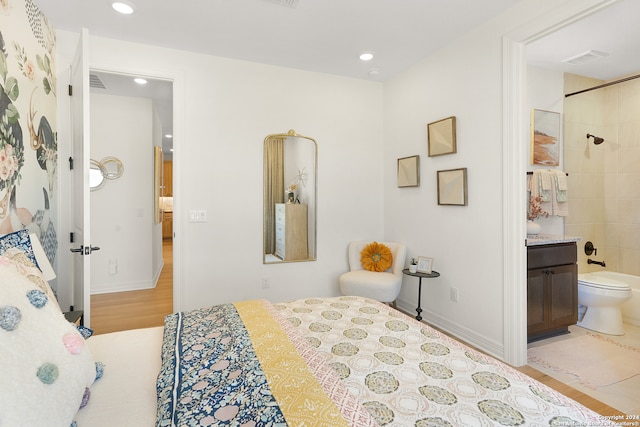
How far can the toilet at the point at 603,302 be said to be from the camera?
9.72 feet

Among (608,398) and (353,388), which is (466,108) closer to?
(608,398)

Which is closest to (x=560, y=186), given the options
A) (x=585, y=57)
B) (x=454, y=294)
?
(x=585, y=57)

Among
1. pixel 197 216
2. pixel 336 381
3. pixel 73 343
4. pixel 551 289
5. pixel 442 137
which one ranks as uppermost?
pixel 442 137

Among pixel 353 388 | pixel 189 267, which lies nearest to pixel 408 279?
pixel 189 267

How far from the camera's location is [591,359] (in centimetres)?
254

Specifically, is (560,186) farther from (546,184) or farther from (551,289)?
(551,289)

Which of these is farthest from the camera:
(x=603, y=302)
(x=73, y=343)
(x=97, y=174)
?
(x=97, y=174)

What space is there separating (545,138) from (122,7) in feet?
12.7

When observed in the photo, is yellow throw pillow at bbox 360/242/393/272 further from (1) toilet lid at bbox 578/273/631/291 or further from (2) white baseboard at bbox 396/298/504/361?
(1) toilet lid at bbox 578/273/631/291

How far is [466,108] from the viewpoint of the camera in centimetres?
280

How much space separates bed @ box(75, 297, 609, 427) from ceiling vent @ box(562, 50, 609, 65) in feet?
10.5

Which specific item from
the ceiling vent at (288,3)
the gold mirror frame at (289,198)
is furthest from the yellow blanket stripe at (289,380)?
the ceiling vent at (288,3)

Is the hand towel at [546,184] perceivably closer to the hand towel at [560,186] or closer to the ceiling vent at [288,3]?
the hand towel at [560,186]

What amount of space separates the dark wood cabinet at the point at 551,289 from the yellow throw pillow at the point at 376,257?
1.25 m
